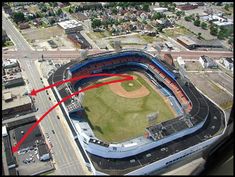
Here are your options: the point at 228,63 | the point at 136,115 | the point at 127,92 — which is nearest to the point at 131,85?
the point at 127,92

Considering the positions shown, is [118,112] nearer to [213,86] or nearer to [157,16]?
[213,86]

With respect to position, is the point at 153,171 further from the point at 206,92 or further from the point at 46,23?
the point at 46,23

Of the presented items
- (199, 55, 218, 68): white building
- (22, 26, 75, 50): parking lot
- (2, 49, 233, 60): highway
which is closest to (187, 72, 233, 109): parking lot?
(199, 55, 218, 68): white building

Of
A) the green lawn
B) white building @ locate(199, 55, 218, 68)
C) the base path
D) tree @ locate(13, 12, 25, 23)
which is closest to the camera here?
the base path

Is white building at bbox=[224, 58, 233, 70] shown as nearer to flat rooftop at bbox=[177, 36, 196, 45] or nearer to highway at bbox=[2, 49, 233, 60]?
highway at bbox=[2, 49, 233, 60]

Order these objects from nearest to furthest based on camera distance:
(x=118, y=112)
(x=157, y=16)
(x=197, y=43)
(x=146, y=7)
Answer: (x=118, y=112) → (x=197, y=43) → (x=157, y=16) → (x=146, y=7)

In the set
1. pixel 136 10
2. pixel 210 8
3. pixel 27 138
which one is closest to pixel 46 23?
pixel 136 10
